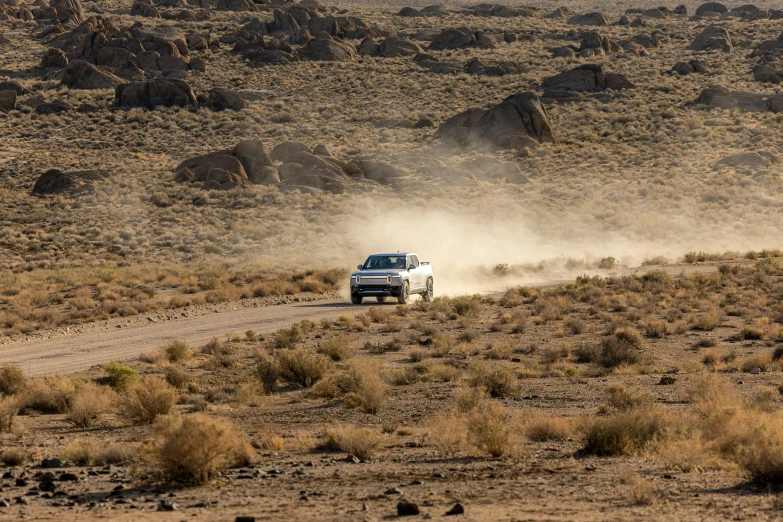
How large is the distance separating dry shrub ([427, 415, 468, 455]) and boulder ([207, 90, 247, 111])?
80073mm

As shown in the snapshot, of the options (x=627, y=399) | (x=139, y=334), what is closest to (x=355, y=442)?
(x=627, y=399)

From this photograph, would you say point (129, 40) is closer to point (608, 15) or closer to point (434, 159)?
point (434, 159)

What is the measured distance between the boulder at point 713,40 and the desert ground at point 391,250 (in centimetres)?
35

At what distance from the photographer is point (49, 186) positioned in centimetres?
6731

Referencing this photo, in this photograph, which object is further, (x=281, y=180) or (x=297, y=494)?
(x=281, y=180)

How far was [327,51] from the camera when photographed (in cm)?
10669

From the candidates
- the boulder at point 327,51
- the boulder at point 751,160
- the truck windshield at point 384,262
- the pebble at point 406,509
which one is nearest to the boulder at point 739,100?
the boulder at point 751,160

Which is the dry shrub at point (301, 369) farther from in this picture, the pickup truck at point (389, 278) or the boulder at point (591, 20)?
the boulder at point (591, 20)

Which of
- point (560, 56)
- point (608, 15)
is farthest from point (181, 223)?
point (608, 15)

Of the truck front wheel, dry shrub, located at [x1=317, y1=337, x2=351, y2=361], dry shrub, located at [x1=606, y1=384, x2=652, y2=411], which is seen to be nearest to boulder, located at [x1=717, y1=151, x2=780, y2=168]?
the truck front wheel

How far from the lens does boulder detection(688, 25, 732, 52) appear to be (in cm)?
10875

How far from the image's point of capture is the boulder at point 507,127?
80625mm

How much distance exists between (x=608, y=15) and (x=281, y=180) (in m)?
83.5

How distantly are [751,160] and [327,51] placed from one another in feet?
166
